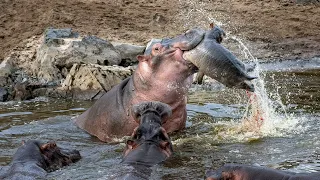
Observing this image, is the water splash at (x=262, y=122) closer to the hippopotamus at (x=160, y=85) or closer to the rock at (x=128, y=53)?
the hippopotamus at (x=160, y=85)

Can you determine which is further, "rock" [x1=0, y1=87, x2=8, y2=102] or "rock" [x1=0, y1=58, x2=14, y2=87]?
"rock" [x1=0, y1=58, x2=14, y2=87]

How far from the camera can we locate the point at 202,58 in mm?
5652

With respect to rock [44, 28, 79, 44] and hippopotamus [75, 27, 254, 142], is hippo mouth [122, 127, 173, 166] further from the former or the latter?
rock [44, 28, 79, 44]

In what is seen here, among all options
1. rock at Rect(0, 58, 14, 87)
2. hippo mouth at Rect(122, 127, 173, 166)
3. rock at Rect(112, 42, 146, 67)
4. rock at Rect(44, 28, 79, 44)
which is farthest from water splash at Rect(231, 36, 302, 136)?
rock at Rect(44, 28, 79, 44)

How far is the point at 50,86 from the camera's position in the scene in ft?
36.6

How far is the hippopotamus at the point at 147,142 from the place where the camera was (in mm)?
4638

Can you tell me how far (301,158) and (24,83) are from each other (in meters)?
6.82

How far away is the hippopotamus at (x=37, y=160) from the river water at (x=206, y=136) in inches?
3.5

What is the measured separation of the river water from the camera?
4.99m

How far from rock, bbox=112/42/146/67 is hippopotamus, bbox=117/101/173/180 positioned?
6.90 m

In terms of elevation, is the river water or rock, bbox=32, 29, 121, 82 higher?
the river water

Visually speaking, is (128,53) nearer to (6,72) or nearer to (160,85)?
(6,72)

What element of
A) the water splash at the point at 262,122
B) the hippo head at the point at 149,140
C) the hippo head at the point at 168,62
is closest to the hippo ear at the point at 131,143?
the hippo head at the point at 149,140

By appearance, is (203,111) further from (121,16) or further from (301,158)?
(121,16)
